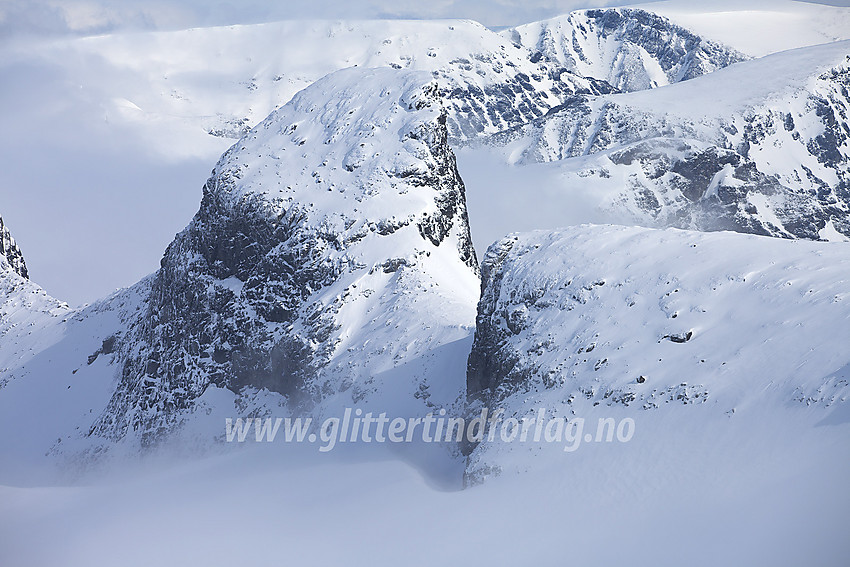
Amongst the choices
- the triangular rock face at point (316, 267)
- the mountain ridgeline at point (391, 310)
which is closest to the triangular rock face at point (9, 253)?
the mountain ridgeline at point (391, 310)

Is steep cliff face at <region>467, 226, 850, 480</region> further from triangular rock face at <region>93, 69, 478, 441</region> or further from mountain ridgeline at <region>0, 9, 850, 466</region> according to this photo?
triangular rock face at <region>93, 69, 478, 441</region>

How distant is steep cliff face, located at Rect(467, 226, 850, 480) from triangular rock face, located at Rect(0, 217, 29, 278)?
244 feet

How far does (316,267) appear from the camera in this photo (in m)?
67.1

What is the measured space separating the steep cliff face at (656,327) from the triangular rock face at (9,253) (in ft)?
244

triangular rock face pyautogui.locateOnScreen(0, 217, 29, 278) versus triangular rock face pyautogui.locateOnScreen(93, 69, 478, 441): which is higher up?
triangular rock face pyautogui.locateOnScreen(93, 69, 478, 441)

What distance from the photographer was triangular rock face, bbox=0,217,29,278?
103 m

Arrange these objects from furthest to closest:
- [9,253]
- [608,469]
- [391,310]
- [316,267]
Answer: [9,253] < [316,267] < [391,310] < [608,469]

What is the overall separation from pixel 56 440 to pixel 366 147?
38169 millimetres

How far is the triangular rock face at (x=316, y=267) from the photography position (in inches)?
2500

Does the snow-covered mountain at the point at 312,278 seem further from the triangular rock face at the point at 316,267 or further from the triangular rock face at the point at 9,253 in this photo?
the triangular rock face at the point at 9,253

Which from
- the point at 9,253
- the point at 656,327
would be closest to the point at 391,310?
the point at 656,327

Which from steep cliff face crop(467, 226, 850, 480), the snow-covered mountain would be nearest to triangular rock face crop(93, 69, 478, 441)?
the snow-covered mountain

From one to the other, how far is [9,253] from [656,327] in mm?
88293

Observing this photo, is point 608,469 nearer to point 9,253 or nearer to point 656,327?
point 656,327
